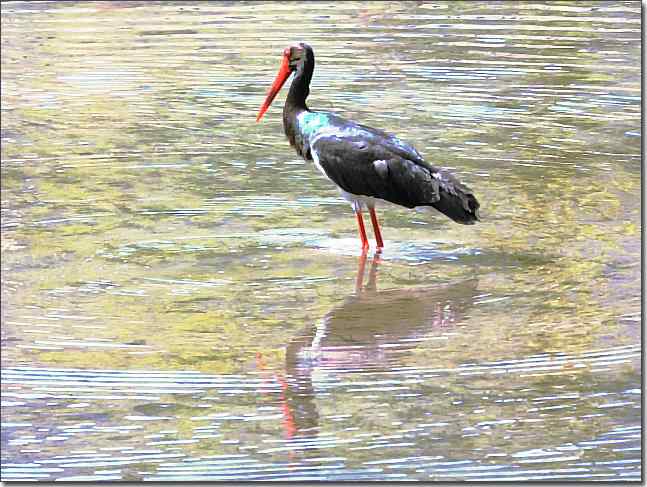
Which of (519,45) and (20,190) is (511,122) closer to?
(519,45)

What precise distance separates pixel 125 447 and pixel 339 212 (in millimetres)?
3551

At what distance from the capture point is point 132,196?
9281 millimetres

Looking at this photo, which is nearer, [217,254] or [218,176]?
[217,254]

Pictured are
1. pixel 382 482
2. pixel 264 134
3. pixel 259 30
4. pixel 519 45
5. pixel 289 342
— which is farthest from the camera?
pixel 259 30

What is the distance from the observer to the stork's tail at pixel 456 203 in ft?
27.4

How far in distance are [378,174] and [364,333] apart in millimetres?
1502

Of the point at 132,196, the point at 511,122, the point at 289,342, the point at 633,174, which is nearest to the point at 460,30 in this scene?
the point at 511,122

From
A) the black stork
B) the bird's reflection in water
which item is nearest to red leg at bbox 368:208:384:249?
the black stork

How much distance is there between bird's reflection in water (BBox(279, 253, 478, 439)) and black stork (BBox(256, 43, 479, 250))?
1.59 feet

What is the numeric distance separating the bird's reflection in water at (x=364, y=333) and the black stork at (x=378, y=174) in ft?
1.59

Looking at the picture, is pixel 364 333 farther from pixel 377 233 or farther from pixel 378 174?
pixel 378 174

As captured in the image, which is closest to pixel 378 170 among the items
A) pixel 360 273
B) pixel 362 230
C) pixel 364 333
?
pixel 362 230

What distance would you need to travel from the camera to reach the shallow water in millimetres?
5953

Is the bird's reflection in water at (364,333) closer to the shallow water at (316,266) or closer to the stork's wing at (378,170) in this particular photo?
the shallow water at (316,266)
